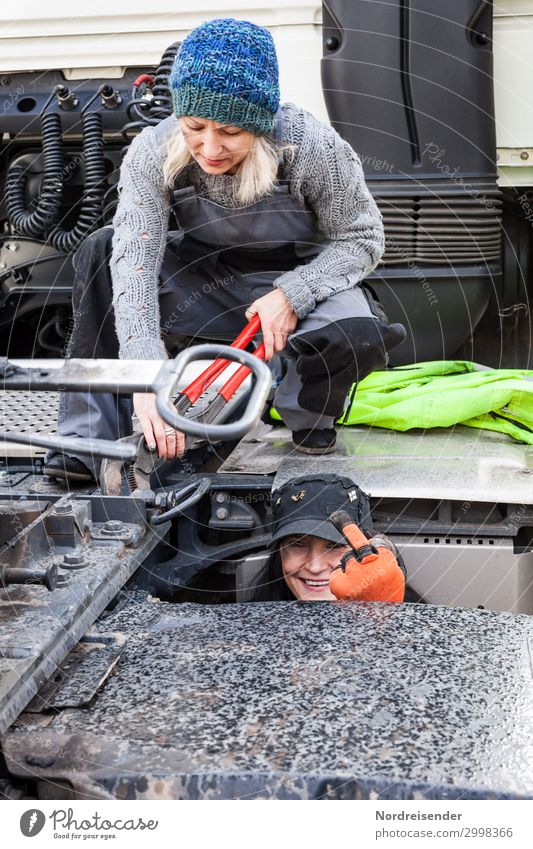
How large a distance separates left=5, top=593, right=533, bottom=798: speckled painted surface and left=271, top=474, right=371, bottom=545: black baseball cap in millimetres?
331

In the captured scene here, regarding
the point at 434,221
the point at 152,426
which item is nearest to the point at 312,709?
the point at 152,426

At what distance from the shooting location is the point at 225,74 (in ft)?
5.94

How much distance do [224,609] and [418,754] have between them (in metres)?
0.47

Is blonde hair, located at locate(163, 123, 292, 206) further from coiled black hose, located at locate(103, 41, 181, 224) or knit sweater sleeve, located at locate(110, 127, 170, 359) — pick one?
coiled black hose, located at locate(103, 41, 181, 224)

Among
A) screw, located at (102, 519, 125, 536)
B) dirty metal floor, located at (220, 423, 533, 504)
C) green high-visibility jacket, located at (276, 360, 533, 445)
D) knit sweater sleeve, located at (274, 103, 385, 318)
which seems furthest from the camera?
green high-visibility jacket, located at (276, 360, 533, 445)

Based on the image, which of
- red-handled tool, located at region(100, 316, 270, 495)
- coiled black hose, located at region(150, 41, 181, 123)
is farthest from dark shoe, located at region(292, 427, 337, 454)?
coiled black hose, located at region(150, 41, 181, 123)

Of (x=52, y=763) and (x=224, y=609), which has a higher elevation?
(x=224, y=609)

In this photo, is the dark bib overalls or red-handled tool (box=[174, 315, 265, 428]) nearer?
red-handled tool (box=[174, 315, 265, 428])

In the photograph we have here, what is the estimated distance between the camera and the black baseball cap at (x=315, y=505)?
1755mm

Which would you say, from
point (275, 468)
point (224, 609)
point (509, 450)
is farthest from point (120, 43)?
point (224, 609)

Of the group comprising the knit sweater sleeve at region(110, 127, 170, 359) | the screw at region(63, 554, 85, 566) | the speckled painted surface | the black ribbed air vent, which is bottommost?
the speckled painted surface

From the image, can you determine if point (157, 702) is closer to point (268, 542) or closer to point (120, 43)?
point (268, 542)

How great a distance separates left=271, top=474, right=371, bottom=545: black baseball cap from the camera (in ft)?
5.76

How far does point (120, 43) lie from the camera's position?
288 cm
